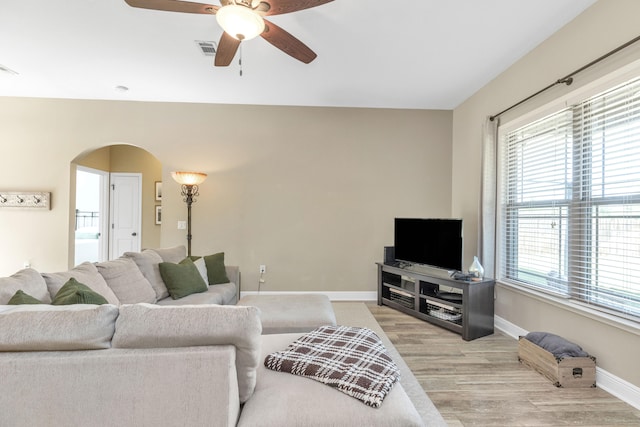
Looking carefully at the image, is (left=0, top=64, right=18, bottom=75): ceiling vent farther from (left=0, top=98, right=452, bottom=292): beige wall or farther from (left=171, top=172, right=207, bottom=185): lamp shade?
(left=171, top=172, right=207, bottom=185): lamp shade

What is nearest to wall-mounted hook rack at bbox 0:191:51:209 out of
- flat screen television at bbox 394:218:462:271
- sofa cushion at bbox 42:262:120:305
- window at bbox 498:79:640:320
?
sofa cushion at bbox 42:262:120:305

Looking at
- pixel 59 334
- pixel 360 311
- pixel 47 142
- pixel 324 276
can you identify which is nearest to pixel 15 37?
pixel 47 142

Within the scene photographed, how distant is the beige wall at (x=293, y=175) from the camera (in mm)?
4500

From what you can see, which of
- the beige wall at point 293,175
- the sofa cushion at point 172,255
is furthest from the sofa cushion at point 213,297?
the beige wall at point 293,175

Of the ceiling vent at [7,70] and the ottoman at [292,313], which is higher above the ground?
the ceiling vent at [7,70]

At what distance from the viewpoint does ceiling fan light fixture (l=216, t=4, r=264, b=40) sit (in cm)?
178

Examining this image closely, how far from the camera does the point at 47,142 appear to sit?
4352 millimetres

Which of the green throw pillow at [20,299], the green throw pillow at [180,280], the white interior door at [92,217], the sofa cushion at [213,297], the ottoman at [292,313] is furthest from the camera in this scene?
the white interior door at [92,217]

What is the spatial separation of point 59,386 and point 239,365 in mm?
616

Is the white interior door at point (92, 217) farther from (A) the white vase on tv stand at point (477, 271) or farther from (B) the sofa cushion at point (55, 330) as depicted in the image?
(A) the white vase on tv stand at point (477, 271)

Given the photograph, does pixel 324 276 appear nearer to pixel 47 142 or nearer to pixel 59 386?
pixel 59 386

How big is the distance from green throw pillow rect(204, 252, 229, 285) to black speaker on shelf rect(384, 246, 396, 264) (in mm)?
2121

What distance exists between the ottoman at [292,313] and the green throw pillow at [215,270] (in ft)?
2.29

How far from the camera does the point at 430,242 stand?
12.5 ft
